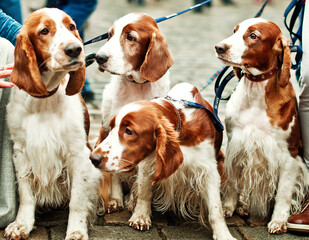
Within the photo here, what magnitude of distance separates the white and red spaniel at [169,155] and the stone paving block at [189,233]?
0.09 meters

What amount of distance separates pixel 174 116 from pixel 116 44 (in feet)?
2.77

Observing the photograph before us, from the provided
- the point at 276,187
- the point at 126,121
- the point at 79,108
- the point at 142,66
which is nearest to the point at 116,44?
the point at 142,66

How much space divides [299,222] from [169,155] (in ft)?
4.02

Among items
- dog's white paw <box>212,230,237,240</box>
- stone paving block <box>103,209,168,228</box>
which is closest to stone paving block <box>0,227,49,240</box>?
stone paving block <box>103,209,168,228</box>

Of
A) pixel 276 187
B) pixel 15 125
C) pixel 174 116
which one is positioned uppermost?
pixel 174 116

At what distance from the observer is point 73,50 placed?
307 cm

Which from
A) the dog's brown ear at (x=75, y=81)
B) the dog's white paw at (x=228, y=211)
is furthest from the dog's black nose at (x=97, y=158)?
the dog's white paw at (x=228, y=211)

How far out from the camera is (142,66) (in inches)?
153

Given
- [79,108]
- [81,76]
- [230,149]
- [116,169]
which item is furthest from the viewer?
[230,149]

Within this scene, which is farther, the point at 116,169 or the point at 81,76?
the point at 81,76

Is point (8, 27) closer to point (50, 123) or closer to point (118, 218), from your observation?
point (50, 123)

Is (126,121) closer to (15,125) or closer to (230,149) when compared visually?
(15,125)

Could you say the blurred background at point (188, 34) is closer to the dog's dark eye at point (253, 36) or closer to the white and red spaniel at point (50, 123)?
the white and red spaniel at point (50, 123)

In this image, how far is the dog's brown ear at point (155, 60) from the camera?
3891 mm
